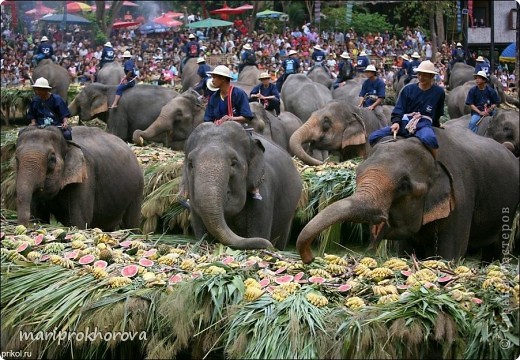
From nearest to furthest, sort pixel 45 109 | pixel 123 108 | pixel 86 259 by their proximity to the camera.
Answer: pixel 86 259
pixel 45 109
pixel 123 108

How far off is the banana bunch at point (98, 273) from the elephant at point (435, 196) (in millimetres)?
1347

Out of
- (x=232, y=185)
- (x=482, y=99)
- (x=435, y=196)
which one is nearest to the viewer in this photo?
(x=435, y=196)

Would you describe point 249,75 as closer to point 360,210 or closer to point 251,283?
point 360,210

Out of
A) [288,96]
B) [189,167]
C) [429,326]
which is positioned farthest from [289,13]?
[429,326]

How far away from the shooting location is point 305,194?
12391mm

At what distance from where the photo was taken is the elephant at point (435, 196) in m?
8.02

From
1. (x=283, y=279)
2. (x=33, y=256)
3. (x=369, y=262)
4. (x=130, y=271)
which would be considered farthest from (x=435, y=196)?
(x=33, y=256)

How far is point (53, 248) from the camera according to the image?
7.78m

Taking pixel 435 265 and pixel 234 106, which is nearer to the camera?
pixel 435 265

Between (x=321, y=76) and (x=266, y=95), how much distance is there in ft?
26.6

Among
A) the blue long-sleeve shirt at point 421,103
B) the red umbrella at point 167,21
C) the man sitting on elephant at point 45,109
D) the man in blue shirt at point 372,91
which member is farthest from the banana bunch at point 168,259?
the red umbrella at point 167,21

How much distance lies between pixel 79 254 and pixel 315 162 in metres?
7.16

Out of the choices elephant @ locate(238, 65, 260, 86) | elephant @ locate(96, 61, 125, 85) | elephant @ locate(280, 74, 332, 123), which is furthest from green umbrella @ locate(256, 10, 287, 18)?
elephant @ locate(280, 74, 332, 123)

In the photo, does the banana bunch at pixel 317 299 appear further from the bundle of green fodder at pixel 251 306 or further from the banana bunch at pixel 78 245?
the banana bunch at pixel 78 245
